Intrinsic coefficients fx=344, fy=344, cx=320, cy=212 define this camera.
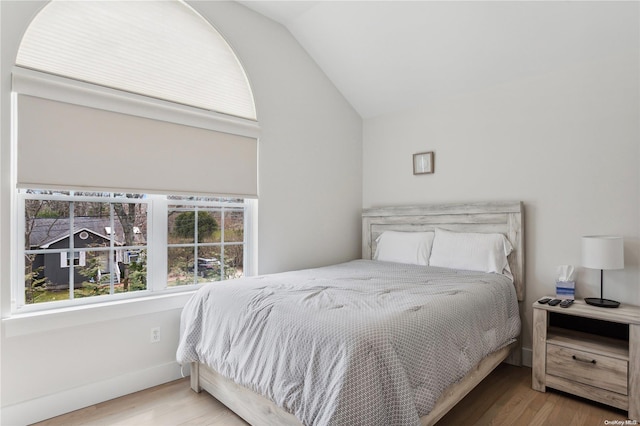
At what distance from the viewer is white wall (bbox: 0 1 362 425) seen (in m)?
1.96

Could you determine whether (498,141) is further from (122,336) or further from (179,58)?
(122,336)

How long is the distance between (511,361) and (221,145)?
9.70ft

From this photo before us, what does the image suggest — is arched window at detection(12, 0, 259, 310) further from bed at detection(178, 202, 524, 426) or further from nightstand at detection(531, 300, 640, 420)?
nightstand at detection(531, 300, 640, 420)

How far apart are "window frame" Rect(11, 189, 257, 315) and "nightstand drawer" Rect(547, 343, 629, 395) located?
92.0 inches

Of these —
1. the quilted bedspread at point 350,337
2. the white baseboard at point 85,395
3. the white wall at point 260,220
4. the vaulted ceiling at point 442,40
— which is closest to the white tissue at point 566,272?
the quilted bedspread at point 350,337

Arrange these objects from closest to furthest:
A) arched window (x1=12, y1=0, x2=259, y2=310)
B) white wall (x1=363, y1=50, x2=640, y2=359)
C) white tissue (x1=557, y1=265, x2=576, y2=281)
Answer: arched window (x1=12, y1=0, x2=259, y2=310) → white wall (x1=363, y1=50, x2=640, y2=359) → white tissue (x1=557, y1=265, x2=576, y2=281)

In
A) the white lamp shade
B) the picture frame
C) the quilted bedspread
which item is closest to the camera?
the quilted bedspread

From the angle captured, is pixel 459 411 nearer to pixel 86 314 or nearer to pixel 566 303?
pixel 566 303

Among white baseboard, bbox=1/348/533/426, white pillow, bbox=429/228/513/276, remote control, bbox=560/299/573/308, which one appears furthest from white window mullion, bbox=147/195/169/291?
remote control, bbox=560/299/573/308

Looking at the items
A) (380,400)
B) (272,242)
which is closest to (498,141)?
(272,242)

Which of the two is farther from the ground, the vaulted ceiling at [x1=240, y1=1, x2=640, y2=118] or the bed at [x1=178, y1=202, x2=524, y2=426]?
the vaulted ceiling at [x1=240, y1=1, x2=640, y2=118]

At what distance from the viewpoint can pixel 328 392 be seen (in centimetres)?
133

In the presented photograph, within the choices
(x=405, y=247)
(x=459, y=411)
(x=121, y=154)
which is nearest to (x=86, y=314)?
(x=121, y=154)

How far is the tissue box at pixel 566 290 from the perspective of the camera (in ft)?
8.13
